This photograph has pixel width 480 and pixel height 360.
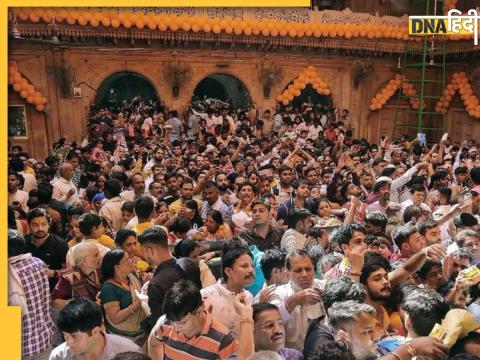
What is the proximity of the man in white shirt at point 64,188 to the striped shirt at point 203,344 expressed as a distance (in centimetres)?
406

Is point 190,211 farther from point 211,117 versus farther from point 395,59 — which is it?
point 395,59

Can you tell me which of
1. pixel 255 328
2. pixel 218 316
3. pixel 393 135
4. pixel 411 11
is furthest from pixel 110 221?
pixel 411 11

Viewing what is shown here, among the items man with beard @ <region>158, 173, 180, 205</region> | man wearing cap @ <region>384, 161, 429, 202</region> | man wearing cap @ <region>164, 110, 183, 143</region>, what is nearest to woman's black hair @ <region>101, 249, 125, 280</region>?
man with beard @ <region>158, 173, 180, 205</region>

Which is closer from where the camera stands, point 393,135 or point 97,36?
point 97,36

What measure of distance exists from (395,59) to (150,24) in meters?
8.33

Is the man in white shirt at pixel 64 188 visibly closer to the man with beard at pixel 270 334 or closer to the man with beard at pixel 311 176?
the man with beard at pixel 311 176

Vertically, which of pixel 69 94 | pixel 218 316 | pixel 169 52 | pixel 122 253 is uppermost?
pixel 169 52

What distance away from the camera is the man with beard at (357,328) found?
2.47 m

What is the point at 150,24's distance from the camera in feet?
41.3

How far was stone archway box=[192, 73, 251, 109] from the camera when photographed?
711 inches

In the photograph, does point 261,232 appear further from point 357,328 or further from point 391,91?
point 391,91

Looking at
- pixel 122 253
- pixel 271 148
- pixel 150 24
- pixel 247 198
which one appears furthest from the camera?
pixel 150 24

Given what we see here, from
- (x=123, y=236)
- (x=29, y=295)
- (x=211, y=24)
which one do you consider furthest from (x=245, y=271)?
(x=211, y=24)

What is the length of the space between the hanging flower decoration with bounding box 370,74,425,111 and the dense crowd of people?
8.96 m
